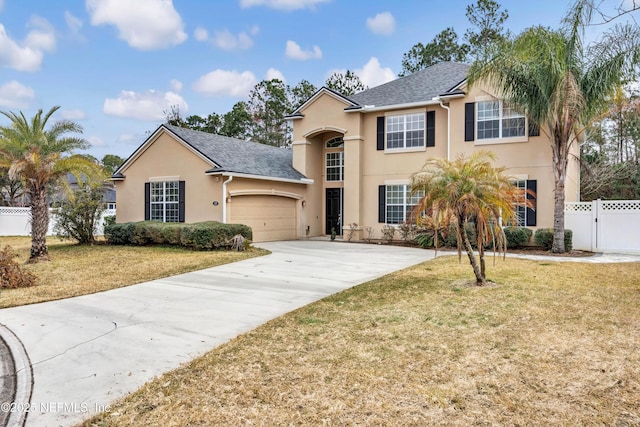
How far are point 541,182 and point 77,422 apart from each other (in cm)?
1597

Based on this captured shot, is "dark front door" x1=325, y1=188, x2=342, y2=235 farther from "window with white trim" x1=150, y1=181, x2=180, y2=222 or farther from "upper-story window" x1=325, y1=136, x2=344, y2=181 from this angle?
"window with white trim" x1=150, y1=181, x2=180, y2=222

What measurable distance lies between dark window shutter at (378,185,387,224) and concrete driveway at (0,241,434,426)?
693cm

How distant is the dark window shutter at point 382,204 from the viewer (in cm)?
1877

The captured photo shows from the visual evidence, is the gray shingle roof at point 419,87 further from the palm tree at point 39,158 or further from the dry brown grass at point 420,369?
the dry brown grass at point 420,369

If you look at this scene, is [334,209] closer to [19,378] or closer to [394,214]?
[394,214]

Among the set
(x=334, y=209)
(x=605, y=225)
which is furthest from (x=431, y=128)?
(x=605, y=225)

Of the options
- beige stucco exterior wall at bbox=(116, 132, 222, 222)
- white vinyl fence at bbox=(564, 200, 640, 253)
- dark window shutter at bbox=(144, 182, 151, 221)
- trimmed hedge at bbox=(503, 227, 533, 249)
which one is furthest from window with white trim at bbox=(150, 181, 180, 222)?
white vinyl fence at bbox=(564, 200, 640, 253)

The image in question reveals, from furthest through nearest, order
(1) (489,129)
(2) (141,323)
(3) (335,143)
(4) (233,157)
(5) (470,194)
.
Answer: (3) (335,143), (4) (233,157), (1) (489,129), (5) (470,194), (2) (141,323)

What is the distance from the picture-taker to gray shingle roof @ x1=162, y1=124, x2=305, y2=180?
17712 mm

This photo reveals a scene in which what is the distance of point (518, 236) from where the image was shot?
15219 millimetres

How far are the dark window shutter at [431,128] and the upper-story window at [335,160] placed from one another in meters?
5.28

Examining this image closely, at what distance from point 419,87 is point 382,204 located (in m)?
5.67

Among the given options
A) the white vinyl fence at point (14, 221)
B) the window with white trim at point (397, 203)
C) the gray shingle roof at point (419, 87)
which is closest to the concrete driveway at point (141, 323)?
the window with white trim at point (397, 203)

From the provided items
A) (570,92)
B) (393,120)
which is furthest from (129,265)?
(570,92)
